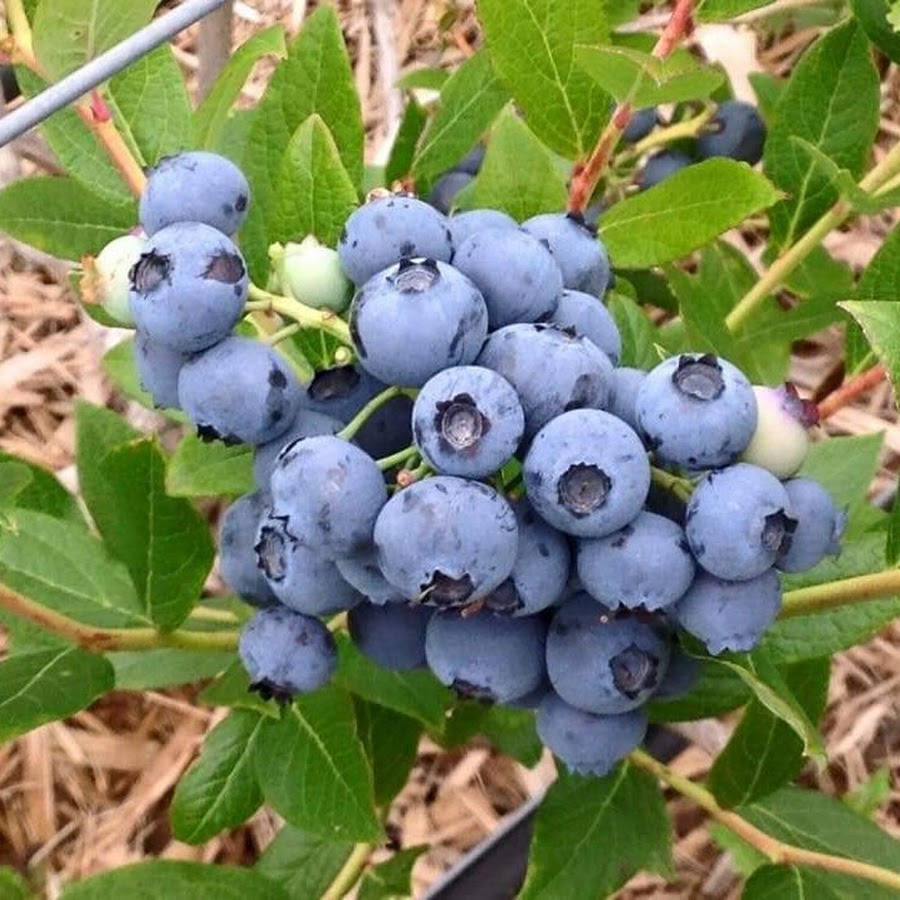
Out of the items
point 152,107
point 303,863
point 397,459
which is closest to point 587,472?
point 397,459

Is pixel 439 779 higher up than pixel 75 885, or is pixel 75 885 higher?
pixel 75 885

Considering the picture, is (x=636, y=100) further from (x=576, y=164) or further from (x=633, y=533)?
(x=633, y=533)

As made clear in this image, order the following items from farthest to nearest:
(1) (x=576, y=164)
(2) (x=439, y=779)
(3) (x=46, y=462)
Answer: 1. (3) (x=46, y=462)
2. (2) (x=439, y=779)
3. (1) (x=576, y=164)

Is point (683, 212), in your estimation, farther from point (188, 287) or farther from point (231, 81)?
point (188, 287)

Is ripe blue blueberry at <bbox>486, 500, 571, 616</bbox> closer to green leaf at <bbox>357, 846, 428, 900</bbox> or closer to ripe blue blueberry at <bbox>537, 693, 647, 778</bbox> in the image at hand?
ripe blue blueberry at <bbox>537, 693, 647, 778</bbox>

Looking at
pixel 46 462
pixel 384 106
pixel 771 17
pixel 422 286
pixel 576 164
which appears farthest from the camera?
pixel 384 106

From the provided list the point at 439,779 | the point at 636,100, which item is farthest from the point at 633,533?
the point at 439,779

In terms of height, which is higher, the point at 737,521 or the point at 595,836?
the point at 737,521
